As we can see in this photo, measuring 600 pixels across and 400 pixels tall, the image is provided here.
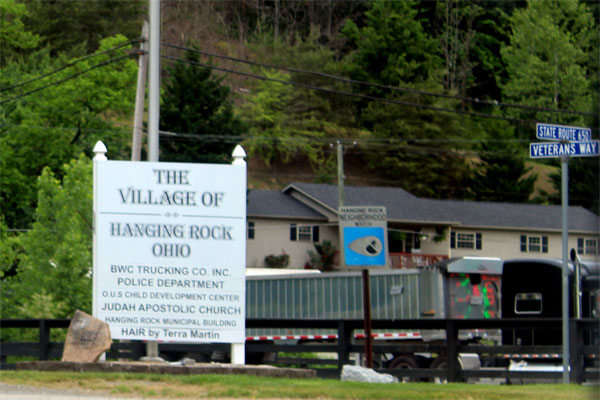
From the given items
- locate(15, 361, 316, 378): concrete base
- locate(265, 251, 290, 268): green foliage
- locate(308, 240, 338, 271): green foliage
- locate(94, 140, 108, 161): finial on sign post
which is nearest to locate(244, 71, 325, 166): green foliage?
locate(308, 240, 338, 271): green foliage

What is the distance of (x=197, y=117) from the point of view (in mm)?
57000

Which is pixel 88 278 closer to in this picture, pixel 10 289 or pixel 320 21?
pixel 10 289

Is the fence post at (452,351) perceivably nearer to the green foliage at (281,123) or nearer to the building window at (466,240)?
the building window at (466,240)

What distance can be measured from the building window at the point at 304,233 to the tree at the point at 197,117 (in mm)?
8945

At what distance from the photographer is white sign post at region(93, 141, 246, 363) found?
14.6 metres

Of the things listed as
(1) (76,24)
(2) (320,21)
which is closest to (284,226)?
(1) (76,24)

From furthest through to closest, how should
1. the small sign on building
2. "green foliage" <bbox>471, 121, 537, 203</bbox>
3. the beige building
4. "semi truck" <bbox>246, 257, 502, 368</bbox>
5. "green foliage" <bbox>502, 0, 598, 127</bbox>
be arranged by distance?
1. "green foliage" <bbox>471, 121, 537, 203</bbox>
2. the beige building
3. "green foliage" <bbox>502, 0, 598, 127</bbox>
4. "semi truck" <bbox>246, 257, 502, 368</bbox>
5. the small sign on building

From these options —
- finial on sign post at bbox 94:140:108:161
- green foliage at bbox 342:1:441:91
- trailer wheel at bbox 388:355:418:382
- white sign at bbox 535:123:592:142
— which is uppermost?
green foliage at bbox 342:1:441:91

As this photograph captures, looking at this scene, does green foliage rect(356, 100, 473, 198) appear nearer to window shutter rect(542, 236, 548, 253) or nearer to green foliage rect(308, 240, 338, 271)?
window shutter rect(542, 236, 548, 253)

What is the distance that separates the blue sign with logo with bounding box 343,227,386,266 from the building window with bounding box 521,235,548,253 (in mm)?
55907

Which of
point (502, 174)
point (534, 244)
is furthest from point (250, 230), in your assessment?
point (502, 174)

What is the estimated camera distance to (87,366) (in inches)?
546

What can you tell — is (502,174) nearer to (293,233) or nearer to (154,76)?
(293,233)

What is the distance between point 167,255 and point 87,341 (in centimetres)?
162
